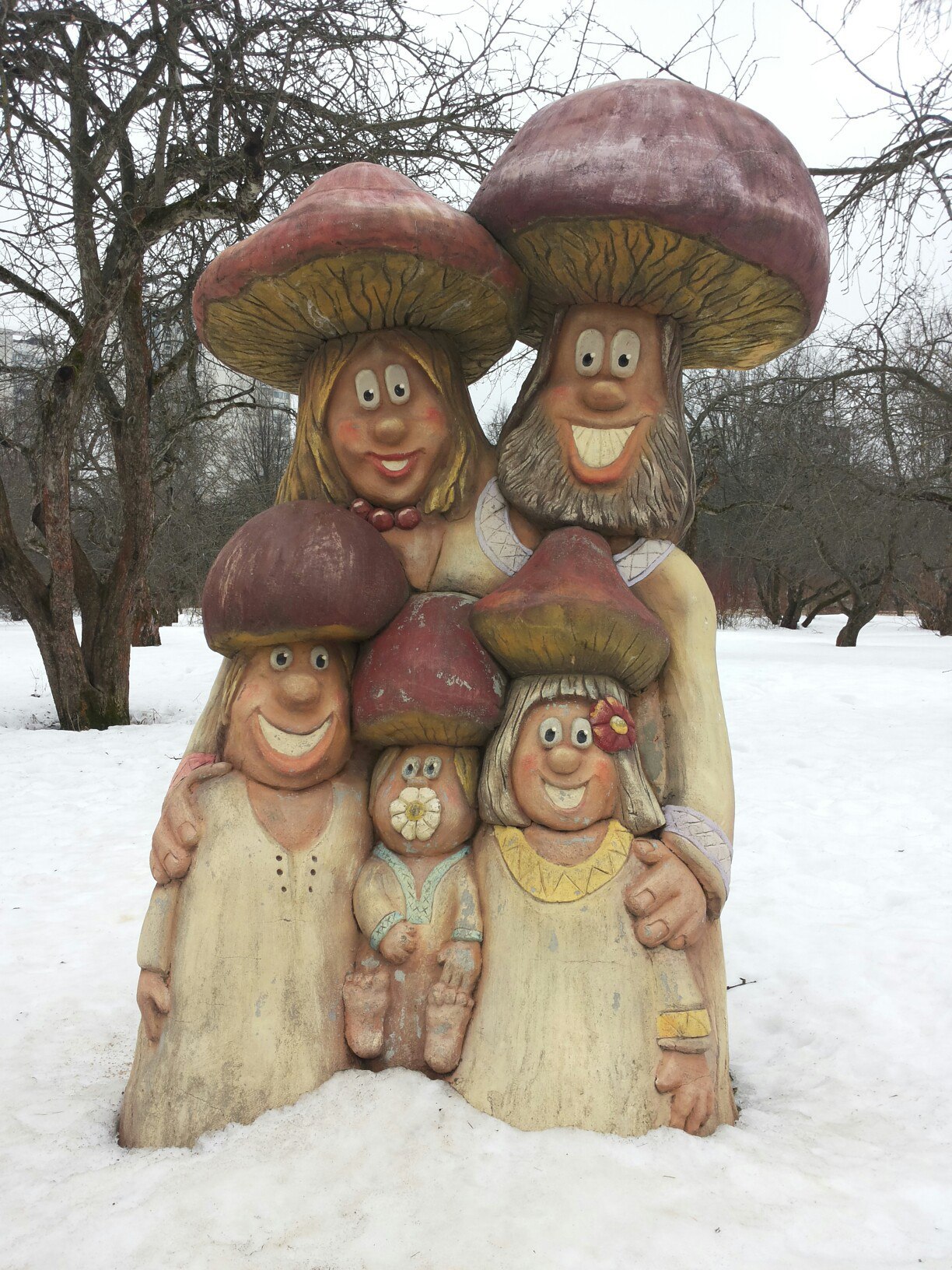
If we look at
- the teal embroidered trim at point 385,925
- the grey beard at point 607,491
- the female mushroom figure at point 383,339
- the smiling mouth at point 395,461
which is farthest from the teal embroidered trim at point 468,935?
the smiling mouth at point 395,461

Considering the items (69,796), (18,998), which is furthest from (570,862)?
(69,796)

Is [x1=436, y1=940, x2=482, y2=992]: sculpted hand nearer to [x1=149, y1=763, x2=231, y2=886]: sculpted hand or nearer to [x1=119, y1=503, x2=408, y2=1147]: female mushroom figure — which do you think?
[x1=119, y1=503, x2=408, y2=1147]: female mushroom figure

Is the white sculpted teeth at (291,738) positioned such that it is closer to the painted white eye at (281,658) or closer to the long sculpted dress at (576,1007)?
the painted white eye at (281,658)

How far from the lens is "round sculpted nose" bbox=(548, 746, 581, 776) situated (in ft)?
6.13

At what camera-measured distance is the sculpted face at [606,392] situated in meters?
2.01

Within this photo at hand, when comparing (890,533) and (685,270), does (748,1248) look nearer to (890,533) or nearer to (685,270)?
(685,270)

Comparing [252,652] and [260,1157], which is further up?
[252,652]

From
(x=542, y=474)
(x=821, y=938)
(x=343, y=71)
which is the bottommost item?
(x=821, y=938)

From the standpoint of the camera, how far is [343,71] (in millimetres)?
5242

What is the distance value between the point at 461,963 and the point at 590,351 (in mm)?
1302

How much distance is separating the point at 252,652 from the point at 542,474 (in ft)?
2.43

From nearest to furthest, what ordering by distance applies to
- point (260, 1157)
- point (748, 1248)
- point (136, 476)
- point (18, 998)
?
point (748, 1248) → point (260, 1157) → point (18, 998) → point (136, 476)

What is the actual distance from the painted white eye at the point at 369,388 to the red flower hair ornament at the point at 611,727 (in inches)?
32.4

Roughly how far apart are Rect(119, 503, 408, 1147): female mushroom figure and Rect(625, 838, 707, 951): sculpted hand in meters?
0.59
